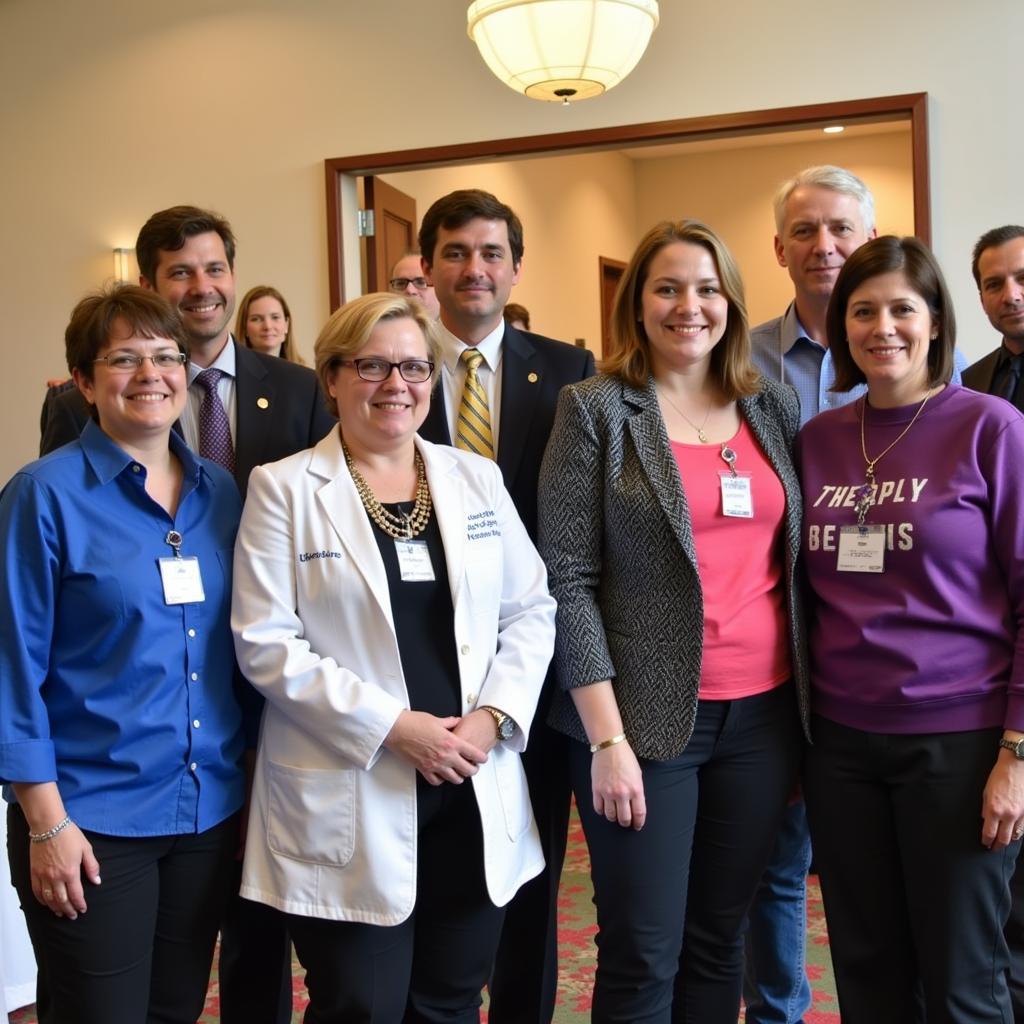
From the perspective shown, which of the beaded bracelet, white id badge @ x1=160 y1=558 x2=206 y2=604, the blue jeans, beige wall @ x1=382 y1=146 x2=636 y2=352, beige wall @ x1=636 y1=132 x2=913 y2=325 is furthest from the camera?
beige wall @ x1=636 y1=132 x2=913 y2=325

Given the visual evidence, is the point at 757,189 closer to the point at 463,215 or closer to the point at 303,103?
the point at 303,103

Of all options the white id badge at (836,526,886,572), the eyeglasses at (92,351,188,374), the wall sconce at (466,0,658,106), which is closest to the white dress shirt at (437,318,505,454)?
the eyeglasses at (92,351,188,374)

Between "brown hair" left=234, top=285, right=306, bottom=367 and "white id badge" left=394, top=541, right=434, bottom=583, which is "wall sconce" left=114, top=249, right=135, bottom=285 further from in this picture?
"white id badge" left=394, top=541, right=434, bottom=583

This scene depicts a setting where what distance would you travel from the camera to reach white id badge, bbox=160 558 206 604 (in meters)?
1.82

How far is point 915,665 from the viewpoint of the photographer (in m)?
1.88

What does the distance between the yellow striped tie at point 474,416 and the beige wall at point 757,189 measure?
23.1 ft

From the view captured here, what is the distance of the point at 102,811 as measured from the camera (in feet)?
5.79

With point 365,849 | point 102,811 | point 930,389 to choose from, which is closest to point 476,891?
point 365,849

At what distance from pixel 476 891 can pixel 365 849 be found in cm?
22

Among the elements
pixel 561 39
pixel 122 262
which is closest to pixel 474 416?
pixel 561 39

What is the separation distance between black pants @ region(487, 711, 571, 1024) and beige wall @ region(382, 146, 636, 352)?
478cm

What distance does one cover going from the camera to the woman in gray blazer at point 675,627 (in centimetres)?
196

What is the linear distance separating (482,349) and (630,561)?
68cm

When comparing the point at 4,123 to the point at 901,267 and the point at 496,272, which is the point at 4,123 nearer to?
the point at 496,272
